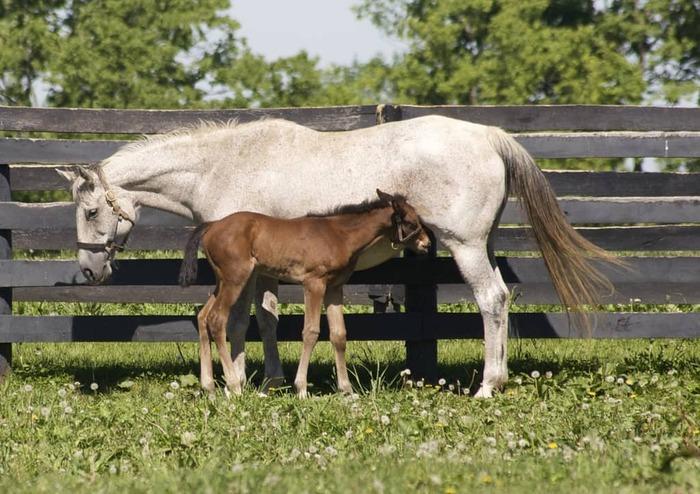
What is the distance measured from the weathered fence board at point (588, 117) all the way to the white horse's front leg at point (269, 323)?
2.18 meters

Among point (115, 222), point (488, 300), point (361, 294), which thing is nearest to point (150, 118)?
point (115, 222)

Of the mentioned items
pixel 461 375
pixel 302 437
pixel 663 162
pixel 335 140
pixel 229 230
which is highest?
pixel 335 140

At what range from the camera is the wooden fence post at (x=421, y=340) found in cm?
894

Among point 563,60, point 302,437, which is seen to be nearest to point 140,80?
point 563,60

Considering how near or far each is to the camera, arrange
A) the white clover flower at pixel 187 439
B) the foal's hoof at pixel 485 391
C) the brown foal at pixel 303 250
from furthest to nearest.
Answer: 1. the foal's hoof at pixel 485 391
2. the brown foal at pixel 303 250
3. the white clover flower at pixel 187 439

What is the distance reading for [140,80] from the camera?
36.1 meters

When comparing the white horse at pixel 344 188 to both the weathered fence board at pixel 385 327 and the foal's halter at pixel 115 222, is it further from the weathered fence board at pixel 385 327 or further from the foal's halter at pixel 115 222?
the weathered fence board at pixel 385 327

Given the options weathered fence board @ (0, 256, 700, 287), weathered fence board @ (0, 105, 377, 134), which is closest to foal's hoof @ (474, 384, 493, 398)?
weathered fence board @ (0, 256, 700, 287)

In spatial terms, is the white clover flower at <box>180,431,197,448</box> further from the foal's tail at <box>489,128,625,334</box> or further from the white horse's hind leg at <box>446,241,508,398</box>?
the foal's tail at <box>489,128,625,334</box>

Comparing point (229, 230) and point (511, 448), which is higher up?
point (229, 230)

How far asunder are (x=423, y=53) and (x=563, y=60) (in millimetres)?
5306

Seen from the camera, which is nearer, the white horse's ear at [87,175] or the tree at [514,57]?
the white horse's ear at [87,175]

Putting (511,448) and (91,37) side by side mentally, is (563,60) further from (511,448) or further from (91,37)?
(511,448)

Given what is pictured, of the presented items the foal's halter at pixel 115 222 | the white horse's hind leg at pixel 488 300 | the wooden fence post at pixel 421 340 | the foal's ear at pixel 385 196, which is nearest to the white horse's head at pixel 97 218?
the foal's halter at pixel 115 222
